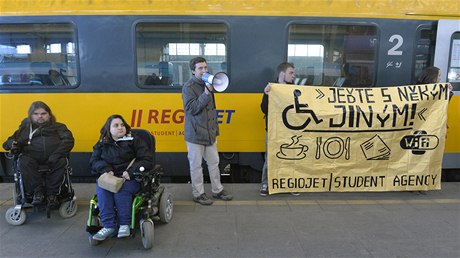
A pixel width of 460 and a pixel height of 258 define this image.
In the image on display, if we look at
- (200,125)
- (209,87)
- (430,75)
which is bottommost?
(200,125)

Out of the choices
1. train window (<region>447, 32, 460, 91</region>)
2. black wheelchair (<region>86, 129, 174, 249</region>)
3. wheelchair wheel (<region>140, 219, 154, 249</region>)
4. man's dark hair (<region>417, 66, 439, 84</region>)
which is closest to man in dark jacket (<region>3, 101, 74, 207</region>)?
black wheelchair (<region>86, 129, 174, 249</region>)

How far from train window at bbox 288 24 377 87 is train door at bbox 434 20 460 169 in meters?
0.90

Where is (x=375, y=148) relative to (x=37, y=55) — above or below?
below

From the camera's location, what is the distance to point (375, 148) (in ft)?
14.6

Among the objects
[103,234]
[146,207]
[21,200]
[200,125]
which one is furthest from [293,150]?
[21,200]

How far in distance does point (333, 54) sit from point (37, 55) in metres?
3.96

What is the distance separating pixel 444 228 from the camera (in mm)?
3559

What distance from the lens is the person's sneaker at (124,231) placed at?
3.03m

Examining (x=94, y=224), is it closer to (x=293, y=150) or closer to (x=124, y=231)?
(x=124, y=231)

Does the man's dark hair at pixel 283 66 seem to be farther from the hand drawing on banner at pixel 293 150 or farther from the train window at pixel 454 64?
the train window at pixel 454 64

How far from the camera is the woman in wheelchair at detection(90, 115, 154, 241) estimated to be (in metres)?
3.09

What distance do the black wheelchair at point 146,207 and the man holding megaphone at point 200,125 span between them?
0.61 meters

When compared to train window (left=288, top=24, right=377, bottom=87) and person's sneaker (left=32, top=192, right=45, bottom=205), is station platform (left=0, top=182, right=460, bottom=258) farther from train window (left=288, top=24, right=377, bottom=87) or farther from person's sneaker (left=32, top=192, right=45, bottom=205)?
train window (left=288, top=24, right=377, bottom=87)

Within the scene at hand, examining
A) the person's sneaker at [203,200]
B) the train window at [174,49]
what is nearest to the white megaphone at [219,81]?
the train window at [174,49]
